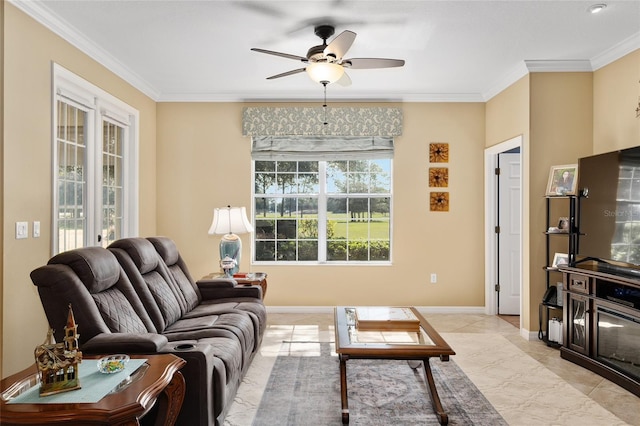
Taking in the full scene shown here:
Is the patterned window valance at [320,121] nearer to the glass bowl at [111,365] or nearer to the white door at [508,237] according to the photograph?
the white door at [508,237]

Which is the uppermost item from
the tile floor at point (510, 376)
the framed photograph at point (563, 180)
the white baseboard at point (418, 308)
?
the framed photograph at point (563, 180)

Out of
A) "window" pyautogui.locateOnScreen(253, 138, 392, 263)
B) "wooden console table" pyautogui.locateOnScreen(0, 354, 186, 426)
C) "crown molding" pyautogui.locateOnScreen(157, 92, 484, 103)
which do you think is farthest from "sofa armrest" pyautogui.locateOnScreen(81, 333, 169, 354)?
"crown molding" pyautogui.locateOnScreen(157, 92, 484, 103)

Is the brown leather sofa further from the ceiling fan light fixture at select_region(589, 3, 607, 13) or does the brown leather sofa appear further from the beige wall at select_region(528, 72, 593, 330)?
the ceiling fan light fixture at select_region(589, 3, 607, 13)

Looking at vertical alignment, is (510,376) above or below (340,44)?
below

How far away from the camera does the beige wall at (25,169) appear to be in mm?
2857

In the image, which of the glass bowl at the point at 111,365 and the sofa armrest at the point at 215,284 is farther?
the sofa armrest at the point at 215,284

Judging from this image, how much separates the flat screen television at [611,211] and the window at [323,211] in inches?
91.4

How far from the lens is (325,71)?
3.21 m

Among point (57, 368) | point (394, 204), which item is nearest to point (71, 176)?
point (57, 368)

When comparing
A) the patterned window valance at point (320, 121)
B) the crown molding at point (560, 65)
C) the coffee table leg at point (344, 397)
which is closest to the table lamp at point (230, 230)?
the patterned window valance at point (320, 121)

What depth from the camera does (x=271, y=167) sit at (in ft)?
18.3

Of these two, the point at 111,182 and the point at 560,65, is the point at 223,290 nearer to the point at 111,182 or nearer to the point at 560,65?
the point at 111,182

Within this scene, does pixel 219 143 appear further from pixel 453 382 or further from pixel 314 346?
pixel 453 382

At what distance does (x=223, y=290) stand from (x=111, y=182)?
5.67 ft
